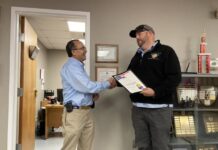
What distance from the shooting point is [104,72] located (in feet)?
9.37

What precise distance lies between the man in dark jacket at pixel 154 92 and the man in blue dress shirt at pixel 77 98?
39 cm

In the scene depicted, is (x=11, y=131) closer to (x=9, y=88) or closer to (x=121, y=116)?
(x=9, y=88)

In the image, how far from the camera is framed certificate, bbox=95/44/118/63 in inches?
112

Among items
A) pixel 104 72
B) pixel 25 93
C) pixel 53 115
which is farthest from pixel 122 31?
pixel 53 115

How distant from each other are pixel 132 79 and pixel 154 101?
280 mm

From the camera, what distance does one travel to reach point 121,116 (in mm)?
2873

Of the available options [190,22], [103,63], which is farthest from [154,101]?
[190,22]

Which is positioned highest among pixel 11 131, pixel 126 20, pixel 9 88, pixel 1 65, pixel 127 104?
pixel 126 20

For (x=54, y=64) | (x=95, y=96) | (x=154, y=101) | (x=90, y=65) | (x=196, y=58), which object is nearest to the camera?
(x=154, y=101)

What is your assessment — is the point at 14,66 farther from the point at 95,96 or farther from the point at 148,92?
the point at 148,92

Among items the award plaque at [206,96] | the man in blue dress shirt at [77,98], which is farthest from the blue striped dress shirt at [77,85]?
the award plaque at [206,96]

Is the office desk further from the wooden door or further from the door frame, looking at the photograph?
the door frame

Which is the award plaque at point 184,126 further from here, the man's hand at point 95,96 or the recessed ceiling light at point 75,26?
the recessed ceiling light at point 75,26

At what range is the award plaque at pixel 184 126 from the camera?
8.96 ft
